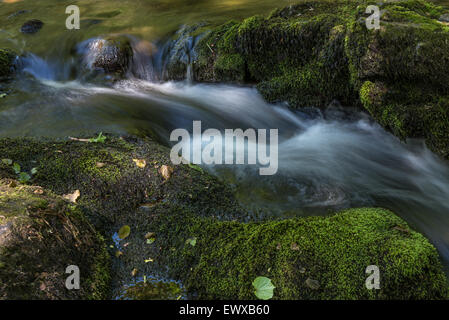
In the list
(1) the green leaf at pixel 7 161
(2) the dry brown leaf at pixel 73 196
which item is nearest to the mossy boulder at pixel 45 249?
(2) the dry brown leaf at pixel 73 196

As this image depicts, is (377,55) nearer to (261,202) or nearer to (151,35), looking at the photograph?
(261,202)

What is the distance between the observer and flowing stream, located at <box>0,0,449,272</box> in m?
4.19

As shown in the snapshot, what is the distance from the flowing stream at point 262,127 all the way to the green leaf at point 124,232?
1.31 metres

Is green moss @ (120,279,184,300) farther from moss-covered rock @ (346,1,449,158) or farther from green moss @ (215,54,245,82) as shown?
green moss @ (215,54,245,82)

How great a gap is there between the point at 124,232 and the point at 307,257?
1729 mm

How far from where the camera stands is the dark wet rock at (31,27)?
31.8 ft

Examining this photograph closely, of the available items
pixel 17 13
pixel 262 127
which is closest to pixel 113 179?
pixel 262 127

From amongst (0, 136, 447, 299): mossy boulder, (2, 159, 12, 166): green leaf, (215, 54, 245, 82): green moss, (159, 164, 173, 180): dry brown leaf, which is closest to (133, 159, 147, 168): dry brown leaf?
(0, 136, 447, 299): mossy boulder

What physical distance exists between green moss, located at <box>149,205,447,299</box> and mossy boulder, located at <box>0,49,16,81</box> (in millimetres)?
6899

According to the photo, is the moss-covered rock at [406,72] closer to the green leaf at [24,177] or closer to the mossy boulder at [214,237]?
the mossy boulder at [214,237]

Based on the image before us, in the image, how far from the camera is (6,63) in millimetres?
8008

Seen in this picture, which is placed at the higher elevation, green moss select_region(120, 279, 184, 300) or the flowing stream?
the flowing stream

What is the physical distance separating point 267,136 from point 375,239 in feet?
11.8

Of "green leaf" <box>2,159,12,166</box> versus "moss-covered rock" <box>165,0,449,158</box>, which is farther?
"moss-covered rock" <box>165,0,449,158</box>
